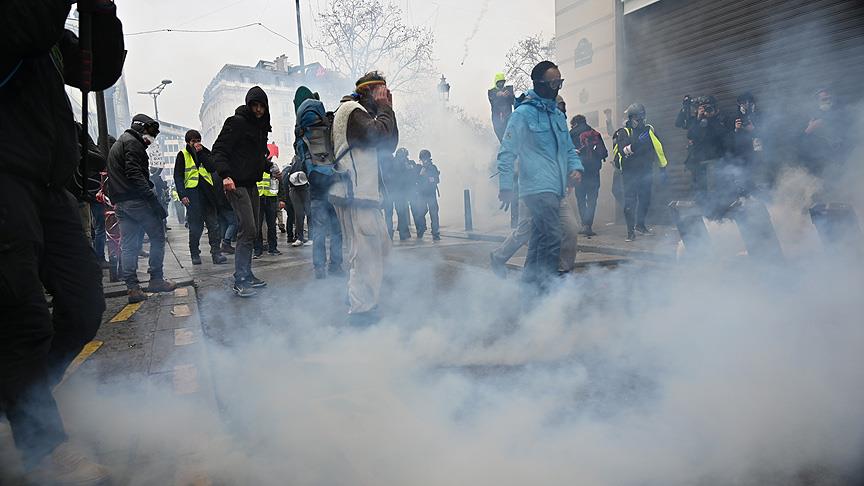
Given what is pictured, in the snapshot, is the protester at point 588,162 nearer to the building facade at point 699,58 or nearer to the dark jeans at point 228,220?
the building facade at point 699,58

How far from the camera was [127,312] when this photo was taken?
462 centimetres

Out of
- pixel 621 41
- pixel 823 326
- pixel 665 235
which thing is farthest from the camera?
pixel 621 41

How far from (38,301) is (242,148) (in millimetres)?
3462

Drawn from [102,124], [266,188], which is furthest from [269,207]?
[102,124]

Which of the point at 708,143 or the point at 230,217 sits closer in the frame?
the point at 708,143

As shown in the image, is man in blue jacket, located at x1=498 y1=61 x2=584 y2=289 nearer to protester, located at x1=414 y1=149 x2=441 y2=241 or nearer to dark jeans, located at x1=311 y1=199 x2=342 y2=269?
dark jeans, located at x1=311 y1=199 x2=342 y2=269

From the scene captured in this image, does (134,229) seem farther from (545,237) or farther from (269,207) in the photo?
(545,237)

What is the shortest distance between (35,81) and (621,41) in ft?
30.3

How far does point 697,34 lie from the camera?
8.22m

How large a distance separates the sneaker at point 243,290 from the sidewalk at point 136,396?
2.03ft

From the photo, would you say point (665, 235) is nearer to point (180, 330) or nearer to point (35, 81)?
point (180, 330)

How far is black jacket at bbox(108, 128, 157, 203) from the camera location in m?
5.13

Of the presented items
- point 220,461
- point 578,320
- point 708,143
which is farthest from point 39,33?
point 708,143

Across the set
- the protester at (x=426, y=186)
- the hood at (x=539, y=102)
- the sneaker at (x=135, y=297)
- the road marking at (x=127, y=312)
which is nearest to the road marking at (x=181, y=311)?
the road marking at (x=127, y=312)
